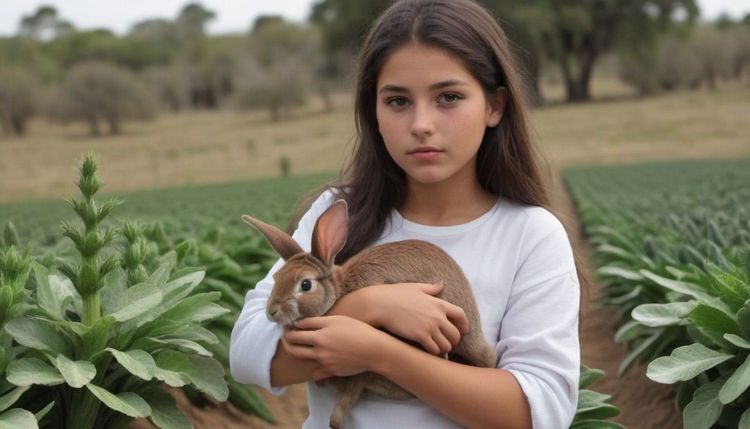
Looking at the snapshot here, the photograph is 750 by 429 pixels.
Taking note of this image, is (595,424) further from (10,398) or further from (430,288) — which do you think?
(10,398)

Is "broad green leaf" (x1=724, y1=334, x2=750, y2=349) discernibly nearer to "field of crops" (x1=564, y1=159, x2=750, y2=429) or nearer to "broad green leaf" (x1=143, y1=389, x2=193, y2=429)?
"field of crops" (x1=564, y1=159, x2=750, y2=429)

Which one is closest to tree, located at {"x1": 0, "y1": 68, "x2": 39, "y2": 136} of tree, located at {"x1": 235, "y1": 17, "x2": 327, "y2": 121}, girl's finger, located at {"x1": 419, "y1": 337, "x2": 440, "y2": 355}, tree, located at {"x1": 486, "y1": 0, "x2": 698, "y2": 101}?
tree, located at {"x1": 235, "y1": 17, "x2": 327, "y2": 121}

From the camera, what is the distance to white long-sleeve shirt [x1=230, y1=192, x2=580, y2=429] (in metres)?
2.39

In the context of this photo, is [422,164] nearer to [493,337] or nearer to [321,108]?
[493,337]

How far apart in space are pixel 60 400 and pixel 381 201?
154 centimetres

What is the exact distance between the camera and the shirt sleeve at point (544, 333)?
2377 mm

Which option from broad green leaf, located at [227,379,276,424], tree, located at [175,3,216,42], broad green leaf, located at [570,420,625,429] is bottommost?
broad green leaf, located at [227,379,276,424]

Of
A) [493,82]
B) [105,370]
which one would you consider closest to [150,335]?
[105,370]

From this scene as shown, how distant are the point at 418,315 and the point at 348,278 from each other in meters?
0.26

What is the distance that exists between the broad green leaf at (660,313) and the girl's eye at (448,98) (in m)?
1.78

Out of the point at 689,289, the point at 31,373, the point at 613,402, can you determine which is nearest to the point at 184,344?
the point at 31,373

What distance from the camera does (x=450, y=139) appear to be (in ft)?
8.22

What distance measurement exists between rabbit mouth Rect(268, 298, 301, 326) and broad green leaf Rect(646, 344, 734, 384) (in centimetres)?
164

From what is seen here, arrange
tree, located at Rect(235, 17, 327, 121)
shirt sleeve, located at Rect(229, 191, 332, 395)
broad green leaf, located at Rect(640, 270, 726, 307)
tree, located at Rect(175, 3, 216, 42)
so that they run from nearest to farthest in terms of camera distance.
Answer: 1. shirt sleeve, located at Rect(229, 191, 332, 395)
2. broad green leaf, located at Rect(640, 270, 726, 307)
3. tree, located at Rect(235, 17, 327, 121)
4. tree, located at Rect(175, 3, 216, 42)
